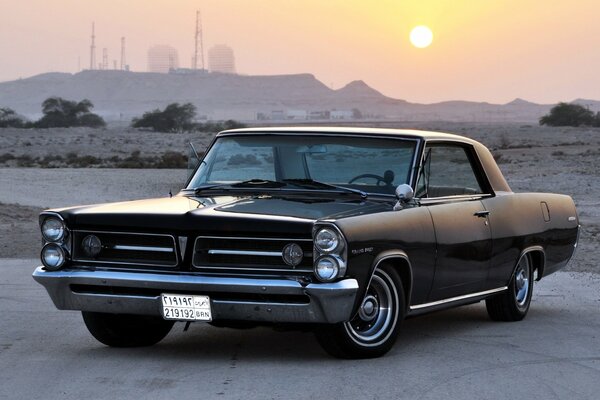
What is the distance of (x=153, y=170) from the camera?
4194 centimetres

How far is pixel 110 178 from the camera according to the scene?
37562mm

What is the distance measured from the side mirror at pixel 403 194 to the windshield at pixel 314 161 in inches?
8.7

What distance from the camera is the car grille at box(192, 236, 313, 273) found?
754cm

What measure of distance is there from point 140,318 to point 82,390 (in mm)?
1594

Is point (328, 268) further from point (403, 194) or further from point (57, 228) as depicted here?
point (57, 228)

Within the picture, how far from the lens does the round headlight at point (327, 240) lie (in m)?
7.45

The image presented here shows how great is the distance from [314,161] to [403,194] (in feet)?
2.88

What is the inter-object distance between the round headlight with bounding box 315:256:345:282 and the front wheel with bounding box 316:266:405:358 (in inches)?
16.6

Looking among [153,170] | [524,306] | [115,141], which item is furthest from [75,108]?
[524,306]

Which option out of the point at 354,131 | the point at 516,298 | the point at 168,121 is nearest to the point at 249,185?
the point at 354,131

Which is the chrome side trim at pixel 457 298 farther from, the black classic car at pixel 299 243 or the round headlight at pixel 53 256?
the round headlight at pixel 53 256

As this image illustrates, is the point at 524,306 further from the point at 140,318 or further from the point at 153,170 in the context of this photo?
the point at 153,170

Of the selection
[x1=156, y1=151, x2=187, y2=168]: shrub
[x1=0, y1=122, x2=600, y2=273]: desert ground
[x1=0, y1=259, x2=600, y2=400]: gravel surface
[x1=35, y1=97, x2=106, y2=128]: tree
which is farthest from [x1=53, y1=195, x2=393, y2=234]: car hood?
[x1=35, y1=97, x2=106, y2=128]: tree

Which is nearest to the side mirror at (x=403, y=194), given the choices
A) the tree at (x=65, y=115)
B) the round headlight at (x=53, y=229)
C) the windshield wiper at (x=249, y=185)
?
the windshield wiper at (x=249, y=185)
